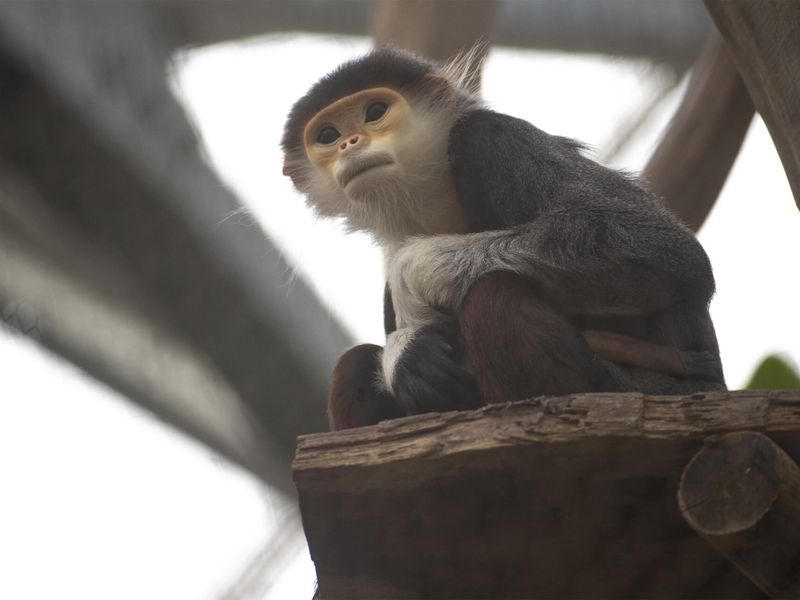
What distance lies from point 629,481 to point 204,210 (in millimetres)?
2449

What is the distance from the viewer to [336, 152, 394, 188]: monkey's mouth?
3967mm

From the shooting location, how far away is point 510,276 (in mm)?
3180

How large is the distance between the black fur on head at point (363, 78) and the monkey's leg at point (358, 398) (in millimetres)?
1137

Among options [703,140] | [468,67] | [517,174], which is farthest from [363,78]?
[703,140]

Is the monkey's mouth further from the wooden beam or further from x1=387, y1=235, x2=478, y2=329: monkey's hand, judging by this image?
the wooden beam

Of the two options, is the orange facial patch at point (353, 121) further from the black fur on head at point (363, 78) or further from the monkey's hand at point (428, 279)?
the monkey's hand at point (428, 279)

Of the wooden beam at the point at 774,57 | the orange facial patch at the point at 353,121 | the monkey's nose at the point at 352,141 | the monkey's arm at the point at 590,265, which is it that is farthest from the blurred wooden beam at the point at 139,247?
the wooden beam at the point at 774,57

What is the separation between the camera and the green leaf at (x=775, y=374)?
14.0ft

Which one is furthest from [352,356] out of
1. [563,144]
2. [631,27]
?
[631,27]

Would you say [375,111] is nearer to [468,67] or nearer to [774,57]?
[468,67]

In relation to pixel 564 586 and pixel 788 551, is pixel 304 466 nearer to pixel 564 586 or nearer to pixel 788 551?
pixel 564 586

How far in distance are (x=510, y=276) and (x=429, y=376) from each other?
1.29 feet

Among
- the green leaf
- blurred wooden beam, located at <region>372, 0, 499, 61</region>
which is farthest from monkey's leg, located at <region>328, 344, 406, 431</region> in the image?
blurred wooden beam, located at <region>372, 0, 499, 61</region>

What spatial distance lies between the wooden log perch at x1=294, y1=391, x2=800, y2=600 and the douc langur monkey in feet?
1.39
